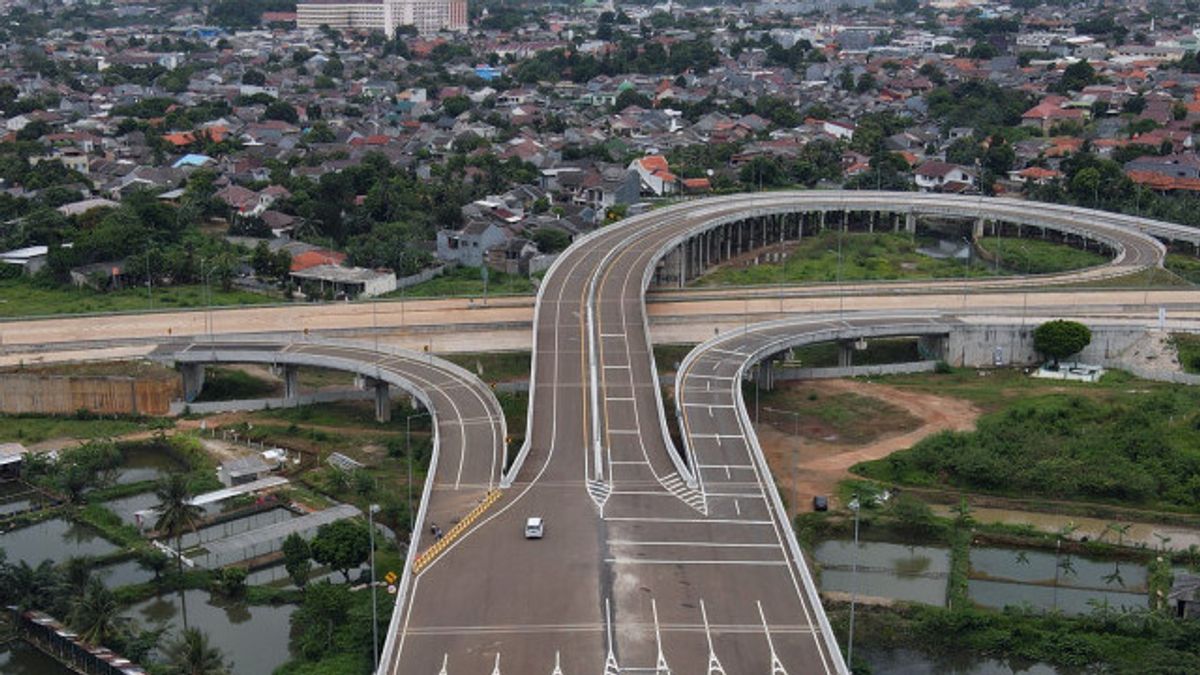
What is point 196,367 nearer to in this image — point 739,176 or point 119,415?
point 119,415

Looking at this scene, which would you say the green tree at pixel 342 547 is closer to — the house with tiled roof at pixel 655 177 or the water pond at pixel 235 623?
the water pond at pixel 235 623

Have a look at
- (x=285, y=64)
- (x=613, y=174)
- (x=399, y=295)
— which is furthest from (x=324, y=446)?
(x=285, y=64)

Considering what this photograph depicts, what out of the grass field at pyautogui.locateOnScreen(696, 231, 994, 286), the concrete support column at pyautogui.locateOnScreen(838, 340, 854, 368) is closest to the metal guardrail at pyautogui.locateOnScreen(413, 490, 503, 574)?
the concrete support column at pyautogui.locateOnScreen(838, 340, 854, 368)

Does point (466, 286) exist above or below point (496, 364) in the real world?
above

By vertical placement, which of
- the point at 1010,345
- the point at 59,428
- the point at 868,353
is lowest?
the point at 868,353

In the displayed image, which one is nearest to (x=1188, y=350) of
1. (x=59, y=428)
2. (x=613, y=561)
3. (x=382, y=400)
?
(x=382, y=400)

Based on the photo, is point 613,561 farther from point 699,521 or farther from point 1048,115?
point 1048,115

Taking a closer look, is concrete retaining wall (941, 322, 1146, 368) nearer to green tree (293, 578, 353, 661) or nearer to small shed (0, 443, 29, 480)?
green tree (293, 578, 353, 661)
